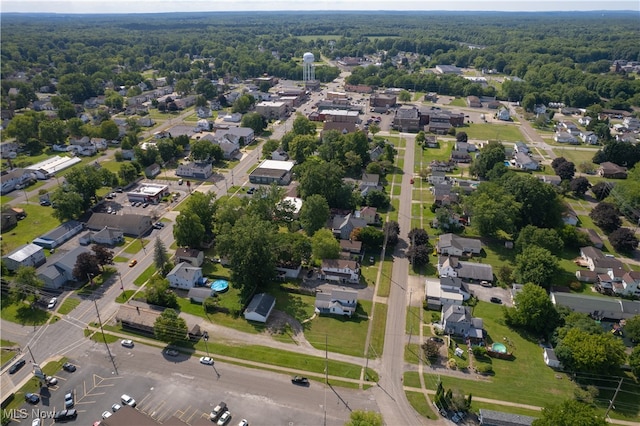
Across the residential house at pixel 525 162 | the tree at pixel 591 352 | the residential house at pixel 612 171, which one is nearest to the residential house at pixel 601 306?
the tree at pixel 591 352

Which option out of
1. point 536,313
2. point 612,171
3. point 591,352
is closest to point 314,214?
point 536,313

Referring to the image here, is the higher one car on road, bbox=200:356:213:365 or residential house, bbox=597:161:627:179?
residential house, bbox=597:161:627:179

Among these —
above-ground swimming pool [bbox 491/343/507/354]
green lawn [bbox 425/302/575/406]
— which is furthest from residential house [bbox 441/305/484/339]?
green lawn [bbox 425/302/575/406]

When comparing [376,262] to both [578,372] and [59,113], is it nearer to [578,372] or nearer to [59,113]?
[578,372]

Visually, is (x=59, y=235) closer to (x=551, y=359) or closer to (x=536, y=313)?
(x=536, y=313)

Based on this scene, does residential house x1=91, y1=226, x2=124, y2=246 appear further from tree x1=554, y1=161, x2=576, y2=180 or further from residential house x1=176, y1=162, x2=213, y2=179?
tree x1=554, y1=161, x2=576, y2=180

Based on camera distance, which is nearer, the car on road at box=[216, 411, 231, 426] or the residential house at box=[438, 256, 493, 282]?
the car on road at box=[216, 411, 231, 426]

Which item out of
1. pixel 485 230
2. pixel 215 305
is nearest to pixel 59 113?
pixel 215 305
